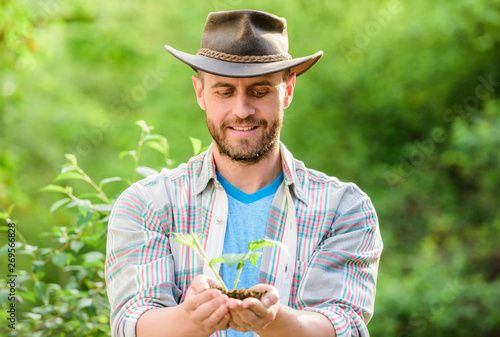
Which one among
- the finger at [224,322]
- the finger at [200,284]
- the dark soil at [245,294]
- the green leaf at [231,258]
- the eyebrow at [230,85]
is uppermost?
the eyebrow at [230,85]

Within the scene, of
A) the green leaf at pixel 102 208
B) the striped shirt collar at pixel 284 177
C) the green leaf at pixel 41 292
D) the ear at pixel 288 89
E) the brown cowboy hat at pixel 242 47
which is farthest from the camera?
the green leaf at pixel 41 292

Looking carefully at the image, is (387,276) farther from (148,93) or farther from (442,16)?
(148,93)

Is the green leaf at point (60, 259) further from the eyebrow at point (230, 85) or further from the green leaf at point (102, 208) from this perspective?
the eyebrow at point (230, 85)

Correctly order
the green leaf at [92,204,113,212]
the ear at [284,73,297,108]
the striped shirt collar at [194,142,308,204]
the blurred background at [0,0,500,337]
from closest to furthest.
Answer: the striped shirt collar at [194,142,308,204] < the ear at [284,73,297,108] < the green leaf at [92,204,113,212] < the blurred background at [0,0,500,337]

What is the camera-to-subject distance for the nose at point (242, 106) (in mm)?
2309

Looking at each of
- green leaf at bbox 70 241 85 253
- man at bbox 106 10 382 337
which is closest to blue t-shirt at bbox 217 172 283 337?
man at bbox 106 10 382 337

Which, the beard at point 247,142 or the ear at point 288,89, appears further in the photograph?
the ear at point 288,89

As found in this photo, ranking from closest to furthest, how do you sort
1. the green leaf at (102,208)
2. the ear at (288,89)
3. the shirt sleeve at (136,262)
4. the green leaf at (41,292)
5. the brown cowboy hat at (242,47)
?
the shirt sleeve at (136,262) < the brown cowboy hat at (242,47) < the ear at (288,89) < the green leaf at (102,208) < the green leaf at (41,292)

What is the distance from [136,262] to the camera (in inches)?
89.7

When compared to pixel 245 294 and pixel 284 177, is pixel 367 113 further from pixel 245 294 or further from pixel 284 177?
pixel 245 294

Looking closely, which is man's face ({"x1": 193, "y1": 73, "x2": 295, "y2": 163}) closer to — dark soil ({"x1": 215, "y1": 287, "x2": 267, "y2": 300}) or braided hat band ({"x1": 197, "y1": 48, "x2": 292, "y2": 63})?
braided hat band ({"x1": 197, "y1": 48, "x2": 292, "y2": 63})

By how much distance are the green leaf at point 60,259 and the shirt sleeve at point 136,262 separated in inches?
24.2

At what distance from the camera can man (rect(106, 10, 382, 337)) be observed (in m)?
2.28

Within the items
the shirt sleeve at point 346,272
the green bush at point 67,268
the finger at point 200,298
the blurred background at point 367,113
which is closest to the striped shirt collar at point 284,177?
the shirt sleeve at point 346,272
